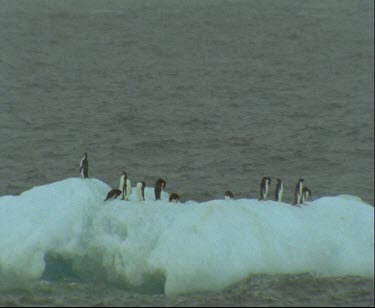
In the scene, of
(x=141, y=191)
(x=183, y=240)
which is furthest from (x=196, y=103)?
(x=183, y=240)

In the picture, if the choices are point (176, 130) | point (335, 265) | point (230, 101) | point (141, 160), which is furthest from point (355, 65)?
point (335, 265)

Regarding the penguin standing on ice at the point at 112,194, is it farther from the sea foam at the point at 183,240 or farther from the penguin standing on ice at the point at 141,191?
the penguin standing on ice at the point at 141,191

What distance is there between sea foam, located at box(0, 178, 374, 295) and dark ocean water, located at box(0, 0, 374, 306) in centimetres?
53

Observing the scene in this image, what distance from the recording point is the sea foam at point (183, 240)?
21.3 meters

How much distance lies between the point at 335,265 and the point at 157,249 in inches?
176

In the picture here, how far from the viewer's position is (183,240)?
70.8 feet

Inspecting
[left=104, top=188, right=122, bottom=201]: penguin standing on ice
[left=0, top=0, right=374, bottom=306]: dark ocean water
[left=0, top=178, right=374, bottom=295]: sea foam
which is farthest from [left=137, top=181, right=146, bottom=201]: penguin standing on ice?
[left=0, top=0, right=374, bottom=306]: dark ocean water

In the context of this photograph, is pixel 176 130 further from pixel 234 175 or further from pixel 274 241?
pixel 274 241

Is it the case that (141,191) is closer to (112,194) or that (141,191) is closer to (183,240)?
(112,194)

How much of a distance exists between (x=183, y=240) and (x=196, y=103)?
90.2 feet

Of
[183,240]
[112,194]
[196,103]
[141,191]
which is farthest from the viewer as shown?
[196,103]

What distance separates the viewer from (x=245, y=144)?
40.7m

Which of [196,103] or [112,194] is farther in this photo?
[196,103]

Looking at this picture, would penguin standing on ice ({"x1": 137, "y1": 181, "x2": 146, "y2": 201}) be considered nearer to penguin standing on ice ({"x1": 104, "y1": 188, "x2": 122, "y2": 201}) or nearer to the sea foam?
penguin standing on ice ({"x1": 104, "y1": 188, "x2": 122, "y2": 201})
